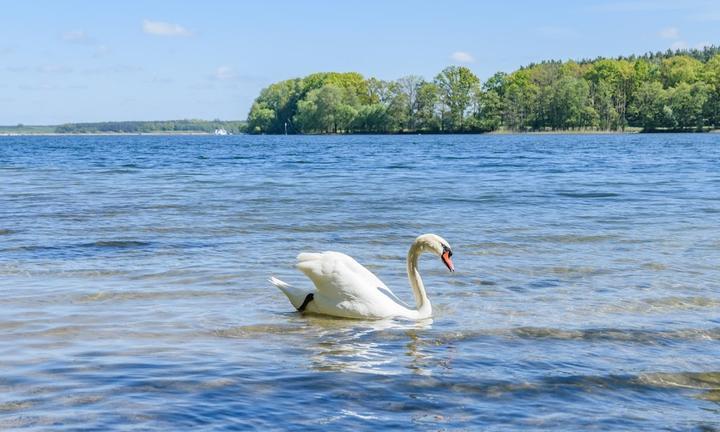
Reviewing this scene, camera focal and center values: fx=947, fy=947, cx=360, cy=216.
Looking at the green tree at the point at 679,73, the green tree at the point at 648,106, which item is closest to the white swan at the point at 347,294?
the green tree at the point at 648,106

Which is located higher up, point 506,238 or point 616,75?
point 616,75

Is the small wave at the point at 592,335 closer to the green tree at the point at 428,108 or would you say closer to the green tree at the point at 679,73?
the green tree at the point at 428,108

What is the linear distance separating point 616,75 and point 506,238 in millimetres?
175321

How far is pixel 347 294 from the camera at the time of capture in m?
9.07

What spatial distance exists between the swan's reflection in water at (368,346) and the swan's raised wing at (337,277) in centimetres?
28

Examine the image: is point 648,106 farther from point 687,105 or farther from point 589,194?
point 589,194

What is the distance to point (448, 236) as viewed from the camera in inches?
621

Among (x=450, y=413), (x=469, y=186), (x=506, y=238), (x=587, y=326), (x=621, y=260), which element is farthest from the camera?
(x=469, y=186)

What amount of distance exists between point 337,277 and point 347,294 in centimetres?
19

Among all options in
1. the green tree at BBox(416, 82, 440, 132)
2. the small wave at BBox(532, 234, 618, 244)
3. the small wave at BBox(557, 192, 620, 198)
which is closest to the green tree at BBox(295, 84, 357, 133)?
the green tree at BBox(416, 82, 440, 132)

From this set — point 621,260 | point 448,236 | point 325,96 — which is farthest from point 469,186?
point 325,96

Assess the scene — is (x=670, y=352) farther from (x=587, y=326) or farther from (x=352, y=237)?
(x=352, y=237)

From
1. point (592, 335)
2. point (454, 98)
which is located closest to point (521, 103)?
point (454, 98)

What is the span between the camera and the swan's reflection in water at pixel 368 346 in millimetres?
7203
